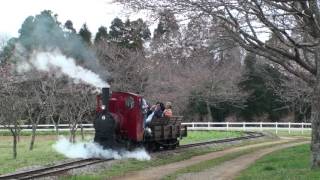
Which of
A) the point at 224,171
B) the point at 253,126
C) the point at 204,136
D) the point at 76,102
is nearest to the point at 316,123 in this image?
the point at 224,171

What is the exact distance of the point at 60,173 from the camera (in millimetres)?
17625

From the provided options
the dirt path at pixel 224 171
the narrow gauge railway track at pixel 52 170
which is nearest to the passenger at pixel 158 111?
the dirt path at pixel 224 171

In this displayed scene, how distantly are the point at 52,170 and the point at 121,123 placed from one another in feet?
21.0

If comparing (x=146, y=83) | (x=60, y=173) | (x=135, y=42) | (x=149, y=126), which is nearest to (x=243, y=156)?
(x=149, y=126)

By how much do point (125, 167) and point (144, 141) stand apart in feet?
18.2

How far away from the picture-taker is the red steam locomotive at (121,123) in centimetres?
2339

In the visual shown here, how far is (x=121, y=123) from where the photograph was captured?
24.3m

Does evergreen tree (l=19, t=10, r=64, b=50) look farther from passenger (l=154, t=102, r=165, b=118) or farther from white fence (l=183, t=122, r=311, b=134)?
white fence (l=183, t=122, r=311, b=134)

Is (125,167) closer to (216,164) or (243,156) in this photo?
(216,164)

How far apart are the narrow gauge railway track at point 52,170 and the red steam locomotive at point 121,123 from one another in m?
1.87

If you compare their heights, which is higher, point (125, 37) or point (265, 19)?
point (125, 37)

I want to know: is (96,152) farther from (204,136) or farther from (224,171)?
(204,136)

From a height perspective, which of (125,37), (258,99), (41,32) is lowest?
(258,99)

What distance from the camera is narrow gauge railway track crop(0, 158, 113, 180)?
16547 millimetres
